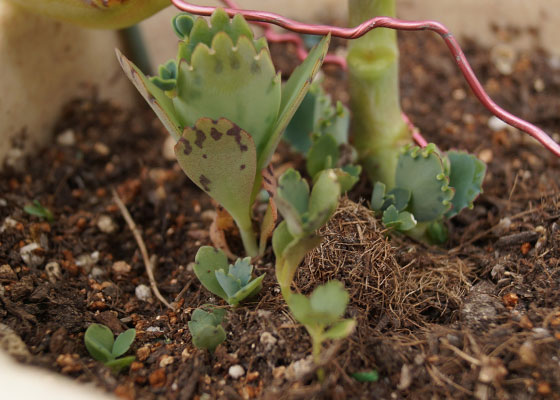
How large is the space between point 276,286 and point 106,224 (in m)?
0.41

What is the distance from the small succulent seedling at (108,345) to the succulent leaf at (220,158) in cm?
22

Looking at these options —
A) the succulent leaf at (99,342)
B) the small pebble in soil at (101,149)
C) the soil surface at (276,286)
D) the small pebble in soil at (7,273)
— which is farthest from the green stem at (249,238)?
the small pebble in soil at (101,149)

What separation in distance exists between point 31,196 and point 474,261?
0.80m

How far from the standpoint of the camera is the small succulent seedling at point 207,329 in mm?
708

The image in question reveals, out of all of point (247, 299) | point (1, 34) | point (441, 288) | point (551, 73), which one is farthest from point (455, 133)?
point (1, 34)

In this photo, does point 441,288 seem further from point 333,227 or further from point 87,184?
point 87,184

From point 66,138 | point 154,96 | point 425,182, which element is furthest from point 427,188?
point 66,138

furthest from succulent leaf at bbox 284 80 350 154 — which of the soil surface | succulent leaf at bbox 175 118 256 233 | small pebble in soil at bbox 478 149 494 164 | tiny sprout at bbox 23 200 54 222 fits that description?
tiny sprout at bbox 23 200 54 222

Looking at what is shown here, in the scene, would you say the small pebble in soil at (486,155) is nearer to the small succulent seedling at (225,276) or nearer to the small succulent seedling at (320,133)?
the small succulent seedling at (320,133)

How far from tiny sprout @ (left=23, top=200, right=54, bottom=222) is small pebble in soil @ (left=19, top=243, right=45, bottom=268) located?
3.4 inches

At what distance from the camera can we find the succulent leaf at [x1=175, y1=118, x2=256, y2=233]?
70cm

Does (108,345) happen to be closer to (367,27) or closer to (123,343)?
(123,343)

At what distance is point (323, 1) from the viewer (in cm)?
154

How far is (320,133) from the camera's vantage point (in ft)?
3.13
